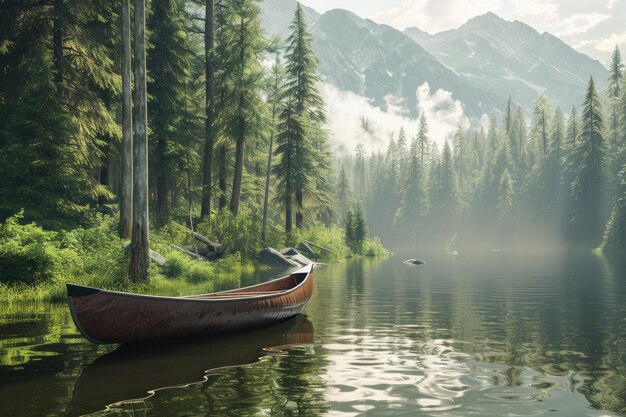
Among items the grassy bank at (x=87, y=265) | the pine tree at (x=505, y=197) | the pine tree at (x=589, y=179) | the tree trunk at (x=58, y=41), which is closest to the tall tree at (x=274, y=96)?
the grassy bank at (x=87, y=265)

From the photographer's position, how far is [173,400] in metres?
6.76

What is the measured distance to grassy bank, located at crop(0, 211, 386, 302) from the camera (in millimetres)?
14805

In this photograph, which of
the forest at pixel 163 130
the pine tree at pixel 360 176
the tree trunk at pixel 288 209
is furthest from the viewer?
the pine tree at pixel 360 176

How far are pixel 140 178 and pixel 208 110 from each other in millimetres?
15575

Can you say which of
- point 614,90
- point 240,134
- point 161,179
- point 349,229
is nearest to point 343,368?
point 161,179

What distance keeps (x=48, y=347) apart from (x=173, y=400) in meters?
4.18

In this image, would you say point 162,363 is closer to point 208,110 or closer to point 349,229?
point 208,110

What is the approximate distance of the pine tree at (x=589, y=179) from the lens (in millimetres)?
66125

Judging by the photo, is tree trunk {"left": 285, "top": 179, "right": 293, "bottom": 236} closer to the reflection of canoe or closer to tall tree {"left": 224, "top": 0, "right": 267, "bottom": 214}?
tall tree {"left": 224, "top": 0, "right": 267, "bottom": 214}

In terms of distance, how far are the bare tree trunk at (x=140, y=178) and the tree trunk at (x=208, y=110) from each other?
13.1 m

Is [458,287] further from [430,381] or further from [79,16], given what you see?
[79,16]

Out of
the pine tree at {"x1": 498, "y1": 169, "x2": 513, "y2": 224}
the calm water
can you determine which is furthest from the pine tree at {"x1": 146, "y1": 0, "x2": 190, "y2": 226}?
the pine tree at {"x1": 498, "y1": 169, "x2": 513, "y2": 224}

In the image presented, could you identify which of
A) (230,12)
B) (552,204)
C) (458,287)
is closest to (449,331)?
(458,287)

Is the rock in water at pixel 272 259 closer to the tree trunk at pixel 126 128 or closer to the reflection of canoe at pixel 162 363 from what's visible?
the tree trunk at pixel 126 128
